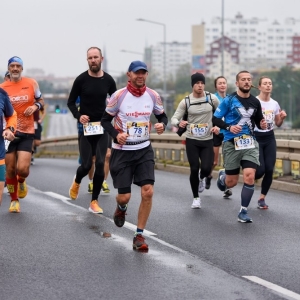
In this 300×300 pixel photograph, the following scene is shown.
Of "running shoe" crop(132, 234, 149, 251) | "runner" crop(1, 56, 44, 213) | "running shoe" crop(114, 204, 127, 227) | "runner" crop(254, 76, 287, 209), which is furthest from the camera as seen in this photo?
"runner" crop(254, 76, 287, 209)

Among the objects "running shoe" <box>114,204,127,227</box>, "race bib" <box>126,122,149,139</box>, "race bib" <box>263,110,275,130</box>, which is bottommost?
"running shoe" <box>114,204,127,227</box>

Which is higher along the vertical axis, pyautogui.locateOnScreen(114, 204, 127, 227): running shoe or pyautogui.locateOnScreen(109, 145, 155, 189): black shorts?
pyautogui.locateOnScreen(109, 145, 155, 189): black shorts

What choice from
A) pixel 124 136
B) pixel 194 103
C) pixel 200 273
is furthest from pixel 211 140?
pixel 200 273

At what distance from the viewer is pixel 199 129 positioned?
14242 millimetres

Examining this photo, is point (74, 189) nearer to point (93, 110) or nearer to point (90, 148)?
point (90, 148)

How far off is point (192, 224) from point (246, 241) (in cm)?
166

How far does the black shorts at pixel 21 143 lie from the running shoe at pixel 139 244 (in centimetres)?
378

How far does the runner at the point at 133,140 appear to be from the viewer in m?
10.0

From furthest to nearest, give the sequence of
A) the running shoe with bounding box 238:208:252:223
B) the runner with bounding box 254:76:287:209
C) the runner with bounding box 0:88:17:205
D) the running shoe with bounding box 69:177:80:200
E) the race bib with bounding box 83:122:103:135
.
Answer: the running shoe with bounding box 69:177:80:200 < the runner with bounding box 254:76:287:209 < the race bib with bounding box 83:122:103:135 < the running shoe with bounding box 238:208:252:223 < the runner with bounding box 0:88:17:205

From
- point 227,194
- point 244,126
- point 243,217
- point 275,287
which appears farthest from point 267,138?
point 275,287

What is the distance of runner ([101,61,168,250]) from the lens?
10039mm

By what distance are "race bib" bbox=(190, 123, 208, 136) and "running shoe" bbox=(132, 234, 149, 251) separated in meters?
4.57

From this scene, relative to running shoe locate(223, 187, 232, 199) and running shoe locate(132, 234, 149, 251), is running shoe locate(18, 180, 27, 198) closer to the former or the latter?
running shoe locate(223, 187, 232, 199)

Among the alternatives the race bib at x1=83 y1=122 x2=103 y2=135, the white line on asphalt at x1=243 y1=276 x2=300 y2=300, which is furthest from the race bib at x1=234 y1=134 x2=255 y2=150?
the white line on asphalt at x1=243 y1=276 x2=300 y2=300
